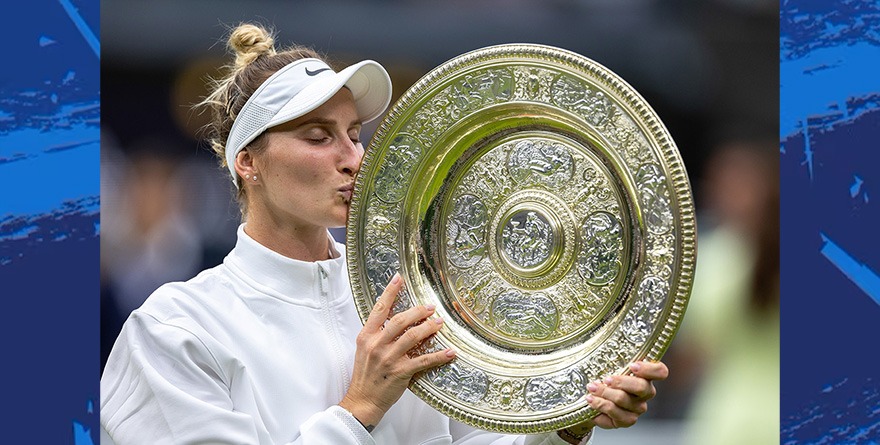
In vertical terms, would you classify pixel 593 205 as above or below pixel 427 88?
below

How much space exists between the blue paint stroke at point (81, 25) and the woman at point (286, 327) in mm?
311

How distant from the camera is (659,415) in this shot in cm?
448

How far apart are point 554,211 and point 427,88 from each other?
0.30 m

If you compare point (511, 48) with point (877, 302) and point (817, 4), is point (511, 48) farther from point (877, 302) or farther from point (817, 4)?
point (877, 302)

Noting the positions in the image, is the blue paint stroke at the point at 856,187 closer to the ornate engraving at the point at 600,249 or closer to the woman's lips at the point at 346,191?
the ornate engraving at the point at 600,249

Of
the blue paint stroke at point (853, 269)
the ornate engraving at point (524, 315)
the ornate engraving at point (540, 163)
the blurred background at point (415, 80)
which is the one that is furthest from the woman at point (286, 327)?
the blurred background at point (415, 80)

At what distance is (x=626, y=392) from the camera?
1869 millimetres

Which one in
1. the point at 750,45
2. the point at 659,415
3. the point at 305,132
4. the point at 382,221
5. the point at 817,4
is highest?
the point at 750,45

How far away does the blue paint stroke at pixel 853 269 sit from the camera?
6.75 feet

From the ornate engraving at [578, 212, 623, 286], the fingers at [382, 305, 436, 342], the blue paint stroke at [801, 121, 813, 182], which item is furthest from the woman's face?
the blue paint stroke at [801, 121, 813, 182]

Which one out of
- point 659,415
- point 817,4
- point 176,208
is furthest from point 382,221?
point 659,415

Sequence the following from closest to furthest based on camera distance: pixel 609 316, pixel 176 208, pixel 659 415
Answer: pixel 609 316, pixel 176 208, pixel 659 415

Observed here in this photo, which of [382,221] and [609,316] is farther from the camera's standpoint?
[382,221]

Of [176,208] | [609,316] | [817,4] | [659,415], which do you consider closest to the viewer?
[609,316]
